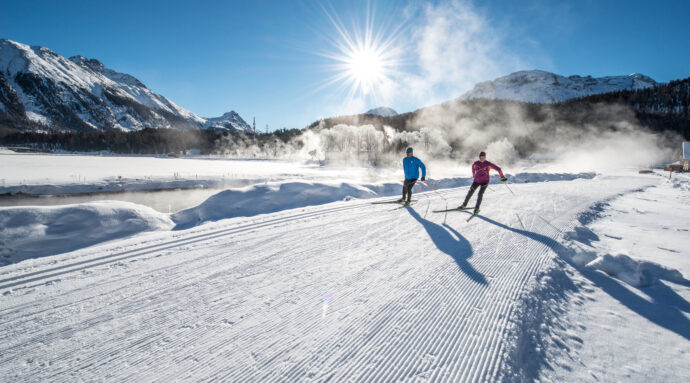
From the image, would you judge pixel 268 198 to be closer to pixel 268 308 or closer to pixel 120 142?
pixel 268 308

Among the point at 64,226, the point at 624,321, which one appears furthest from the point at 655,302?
→ the point at 64,226

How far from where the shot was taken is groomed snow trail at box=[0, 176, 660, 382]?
1.94 m

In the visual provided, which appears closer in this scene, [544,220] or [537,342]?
[537,342]

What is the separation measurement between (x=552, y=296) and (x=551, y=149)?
9263 centimetres

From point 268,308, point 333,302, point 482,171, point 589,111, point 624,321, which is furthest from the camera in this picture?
point 589,111

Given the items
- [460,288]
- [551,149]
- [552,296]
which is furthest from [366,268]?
[551,149]

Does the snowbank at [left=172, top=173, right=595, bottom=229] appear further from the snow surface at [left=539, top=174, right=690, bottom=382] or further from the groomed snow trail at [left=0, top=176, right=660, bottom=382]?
the snow surface at [left=539, top=174, right=690, bottom=382]

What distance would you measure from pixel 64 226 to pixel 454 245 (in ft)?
23.8

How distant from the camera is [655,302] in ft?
9.43

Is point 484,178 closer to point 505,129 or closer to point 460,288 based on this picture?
point 460,288

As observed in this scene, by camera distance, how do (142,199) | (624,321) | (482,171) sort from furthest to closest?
(142,199)
(482,171)
(624,321)

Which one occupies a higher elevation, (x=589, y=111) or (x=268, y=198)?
(x=589, y=111)

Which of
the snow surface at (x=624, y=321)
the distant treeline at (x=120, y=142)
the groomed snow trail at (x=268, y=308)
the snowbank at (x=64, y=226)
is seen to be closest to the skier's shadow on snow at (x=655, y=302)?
the snow surface at (x=624, y=321)

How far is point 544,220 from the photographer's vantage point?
6.13 meters
